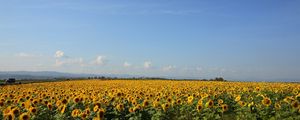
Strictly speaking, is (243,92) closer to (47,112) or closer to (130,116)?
(130,116)

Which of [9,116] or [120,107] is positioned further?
[120,107]

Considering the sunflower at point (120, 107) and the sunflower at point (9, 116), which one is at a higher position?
the sunflower at point (120, 107)

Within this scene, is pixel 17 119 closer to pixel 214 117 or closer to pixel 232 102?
pixel 214 117

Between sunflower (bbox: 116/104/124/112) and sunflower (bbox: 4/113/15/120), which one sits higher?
sunflower (bbox: 116/104/124/112)

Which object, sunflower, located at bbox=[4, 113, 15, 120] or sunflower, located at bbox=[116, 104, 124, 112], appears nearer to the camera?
sunflower, located at bbox=[4, 113, 15, 120]

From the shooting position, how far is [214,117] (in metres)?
11.7

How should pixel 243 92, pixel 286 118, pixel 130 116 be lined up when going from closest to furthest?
pixel 286 118, pixel 130 116, pixel 243 92

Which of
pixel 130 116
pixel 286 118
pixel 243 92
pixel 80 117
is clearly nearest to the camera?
pixel 286 118

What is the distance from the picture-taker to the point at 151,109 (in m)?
12.8

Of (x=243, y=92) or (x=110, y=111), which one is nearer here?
(x=110, y=111)

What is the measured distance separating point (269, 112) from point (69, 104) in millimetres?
6246

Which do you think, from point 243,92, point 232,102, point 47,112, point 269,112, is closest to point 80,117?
point 47,112

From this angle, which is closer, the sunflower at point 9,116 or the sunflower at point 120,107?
the sunflower at point 9,116

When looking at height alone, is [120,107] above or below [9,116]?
above
